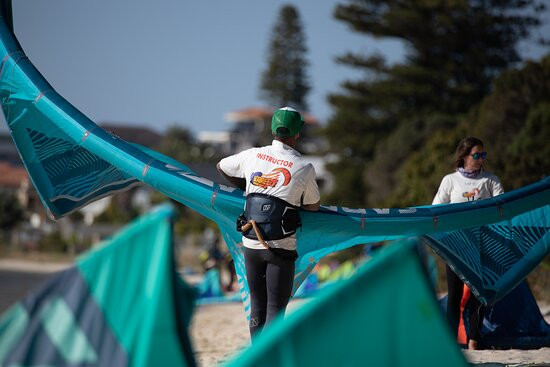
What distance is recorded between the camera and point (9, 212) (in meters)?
52.7

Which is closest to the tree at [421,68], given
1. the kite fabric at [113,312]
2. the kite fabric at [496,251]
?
the kite fabric at [496,251]

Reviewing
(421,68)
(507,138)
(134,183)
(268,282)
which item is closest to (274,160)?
(268,282)

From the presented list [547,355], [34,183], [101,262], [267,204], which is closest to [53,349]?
[101,262]

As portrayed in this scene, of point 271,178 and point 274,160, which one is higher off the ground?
point 274,160

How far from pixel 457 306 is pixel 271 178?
2.37 meters

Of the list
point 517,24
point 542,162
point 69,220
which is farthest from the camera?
point 69,220

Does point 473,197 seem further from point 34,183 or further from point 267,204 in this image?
point 34,183

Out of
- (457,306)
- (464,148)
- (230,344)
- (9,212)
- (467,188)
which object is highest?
(9,212)

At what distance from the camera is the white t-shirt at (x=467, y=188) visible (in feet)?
19.3

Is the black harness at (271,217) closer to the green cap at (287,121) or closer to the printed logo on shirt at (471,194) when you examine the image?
the green cap at (287,121)

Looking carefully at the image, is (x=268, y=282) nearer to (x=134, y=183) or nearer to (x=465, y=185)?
(x=134, y=183)

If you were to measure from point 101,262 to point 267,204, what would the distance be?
80.6 inches

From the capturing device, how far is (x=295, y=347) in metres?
2.28

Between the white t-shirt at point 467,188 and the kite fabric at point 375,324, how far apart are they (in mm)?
3593
